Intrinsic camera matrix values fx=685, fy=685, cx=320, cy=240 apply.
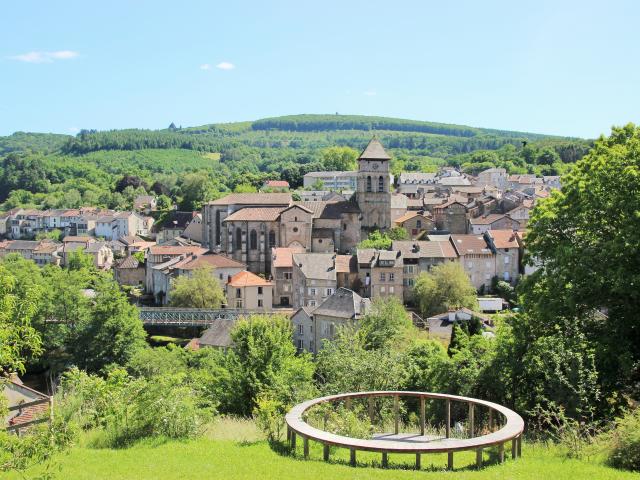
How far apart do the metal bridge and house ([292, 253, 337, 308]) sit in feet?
15.5

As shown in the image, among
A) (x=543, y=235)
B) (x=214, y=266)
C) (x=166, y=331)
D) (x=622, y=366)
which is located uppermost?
(x=543, y=235)

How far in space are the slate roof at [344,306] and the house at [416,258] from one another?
491 inches

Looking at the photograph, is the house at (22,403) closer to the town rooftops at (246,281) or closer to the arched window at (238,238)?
the town rooftops at (246,281)

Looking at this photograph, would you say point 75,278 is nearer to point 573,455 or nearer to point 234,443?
point 234,443

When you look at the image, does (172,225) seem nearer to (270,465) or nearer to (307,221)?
(307,221)

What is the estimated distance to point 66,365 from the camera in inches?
1674

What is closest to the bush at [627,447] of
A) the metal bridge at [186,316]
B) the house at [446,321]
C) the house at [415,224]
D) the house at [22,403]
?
the house at [22,403]

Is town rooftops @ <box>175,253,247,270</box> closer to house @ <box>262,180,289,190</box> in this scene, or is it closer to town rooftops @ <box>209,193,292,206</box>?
town rooftops @ <box>209,193,292,206</box>

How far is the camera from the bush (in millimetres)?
10828

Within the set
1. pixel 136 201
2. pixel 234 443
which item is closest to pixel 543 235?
pixel 234 443

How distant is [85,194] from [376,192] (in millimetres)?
93904

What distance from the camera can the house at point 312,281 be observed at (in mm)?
53625

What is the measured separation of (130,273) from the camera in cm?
6988

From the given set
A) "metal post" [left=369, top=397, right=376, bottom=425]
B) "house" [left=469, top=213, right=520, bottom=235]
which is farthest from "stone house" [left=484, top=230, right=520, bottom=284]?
"metal post" [left=369, top=397, right=376, bottom=425]
